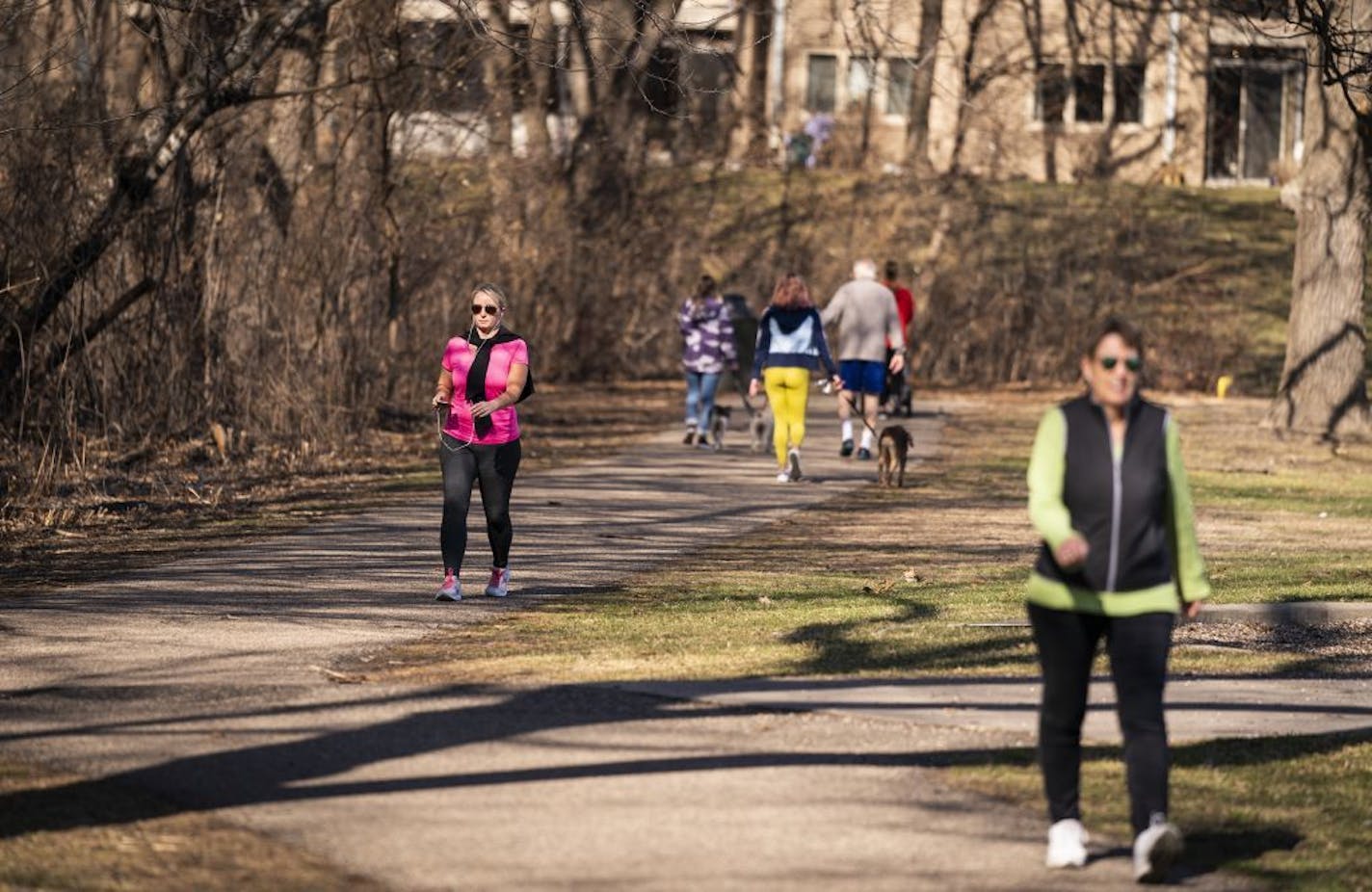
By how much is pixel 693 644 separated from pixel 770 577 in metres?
2.86

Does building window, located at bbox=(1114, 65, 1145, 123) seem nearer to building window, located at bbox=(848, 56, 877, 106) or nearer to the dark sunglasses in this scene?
building window, located at bbox=(848, 56, 877, 106)

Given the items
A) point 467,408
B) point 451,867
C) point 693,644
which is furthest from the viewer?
point 467,408

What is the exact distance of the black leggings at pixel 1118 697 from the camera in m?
6.60

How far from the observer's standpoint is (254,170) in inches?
863

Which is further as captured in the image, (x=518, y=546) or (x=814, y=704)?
(x=518, y=546)

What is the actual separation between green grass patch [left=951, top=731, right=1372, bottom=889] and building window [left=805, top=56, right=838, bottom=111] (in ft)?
154

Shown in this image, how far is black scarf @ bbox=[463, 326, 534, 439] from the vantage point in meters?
12.1

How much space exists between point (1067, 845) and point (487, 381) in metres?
6.10

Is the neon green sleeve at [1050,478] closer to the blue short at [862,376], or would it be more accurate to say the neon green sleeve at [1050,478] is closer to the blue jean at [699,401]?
the blue short at [862,376]

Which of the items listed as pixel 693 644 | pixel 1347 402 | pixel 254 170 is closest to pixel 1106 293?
pixel 1347 402

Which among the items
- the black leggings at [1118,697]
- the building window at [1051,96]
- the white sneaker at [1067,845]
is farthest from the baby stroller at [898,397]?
the building window at [1051,96]

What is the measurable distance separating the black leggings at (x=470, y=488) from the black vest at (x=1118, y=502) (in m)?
5.78

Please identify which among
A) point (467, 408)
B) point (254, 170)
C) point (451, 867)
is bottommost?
point (451, 867)

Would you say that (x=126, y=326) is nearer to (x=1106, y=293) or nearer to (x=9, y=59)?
(x=9, y=59)
